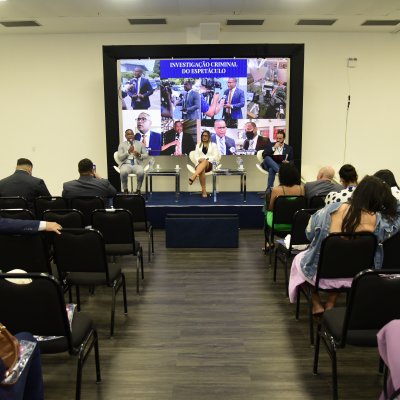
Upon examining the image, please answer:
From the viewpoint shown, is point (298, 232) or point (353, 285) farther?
point (298, 232)

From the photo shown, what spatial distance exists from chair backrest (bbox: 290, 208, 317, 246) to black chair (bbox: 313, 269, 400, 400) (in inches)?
60.7

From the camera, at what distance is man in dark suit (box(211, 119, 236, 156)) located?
837 centimetres

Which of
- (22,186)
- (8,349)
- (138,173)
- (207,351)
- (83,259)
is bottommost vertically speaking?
(207,351)

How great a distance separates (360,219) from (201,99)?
5.81 m

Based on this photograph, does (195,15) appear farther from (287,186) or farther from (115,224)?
(115,224)

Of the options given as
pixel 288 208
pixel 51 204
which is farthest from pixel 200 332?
pixel 51 204

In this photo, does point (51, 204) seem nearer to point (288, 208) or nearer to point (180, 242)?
point (180, 242)

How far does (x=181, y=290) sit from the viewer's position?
4.28m

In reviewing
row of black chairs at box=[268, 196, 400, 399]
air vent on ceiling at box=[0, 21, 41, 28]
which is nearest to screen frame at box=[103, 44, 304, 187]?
air vent on ceiling at box=[0, 21, 41, 28]

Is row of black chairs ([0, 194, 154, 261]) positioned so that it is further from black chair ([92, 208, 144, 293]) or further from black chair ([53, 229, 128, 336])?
black chair ([53, 229, 128, 336])

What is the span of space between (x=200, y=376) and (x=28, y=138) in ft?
25.4

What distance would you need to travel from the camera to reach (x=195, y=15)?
7.67m

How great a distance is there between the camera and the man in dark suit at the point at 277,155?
306 inches

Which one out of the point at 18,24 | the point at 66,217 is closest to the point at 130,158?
the point at 18,24
